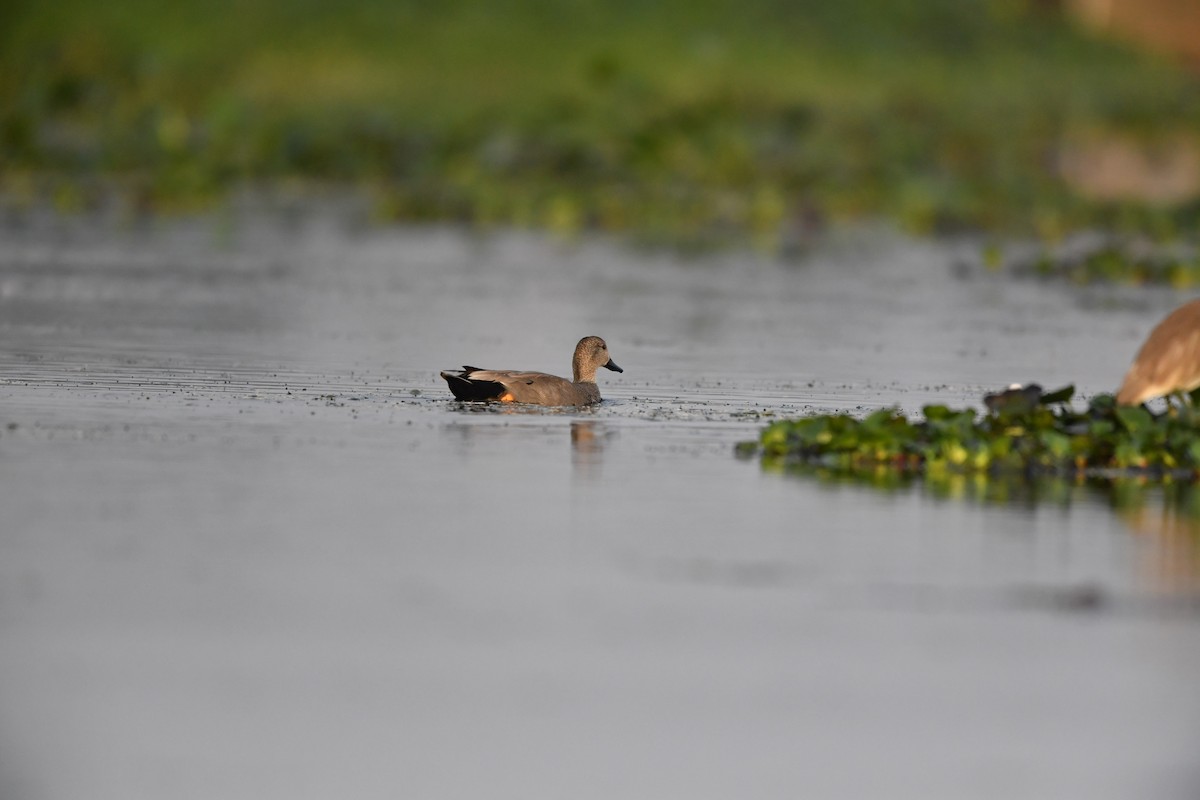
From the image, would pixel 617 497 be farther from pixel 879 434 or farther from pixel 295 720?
pixel 295 720

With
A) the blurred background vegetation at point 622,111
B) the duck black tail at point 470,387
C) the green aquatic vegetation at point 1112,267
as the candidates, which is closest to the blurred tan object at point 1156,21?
the blurred background vegetation at point 622,111

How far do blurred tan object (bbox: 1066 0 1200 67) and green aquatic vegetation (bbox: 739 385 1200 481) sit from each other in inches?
1759

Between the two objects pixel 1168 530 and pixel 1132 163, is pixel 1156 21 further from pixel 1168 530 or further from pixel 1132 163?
pixel 1168 530

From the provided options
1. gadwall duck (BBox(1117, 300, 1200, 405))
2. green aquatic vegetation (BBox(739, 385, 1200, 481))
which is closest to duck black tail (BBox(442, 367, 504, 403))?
green aquatic vegetation (BBox(739, 385, 1200, 481))

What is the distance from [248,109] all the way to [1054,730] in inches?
1536

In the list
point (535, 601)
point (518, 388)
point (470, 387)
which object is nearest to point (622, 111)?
point (518, 388)

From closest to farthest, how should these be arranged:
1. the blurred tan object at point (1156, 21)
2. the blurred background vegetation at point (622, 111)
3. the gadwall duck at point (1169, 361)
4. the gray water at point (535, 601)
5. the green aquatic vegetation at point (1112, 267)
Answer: the gray water at point (535, 601), the gadwall duck at point (1169, 361), the green aquatic vegetation at point (1112, 267), the blurred background vegetation at point (622, 111), the blurred tan object at point (1156, 21)

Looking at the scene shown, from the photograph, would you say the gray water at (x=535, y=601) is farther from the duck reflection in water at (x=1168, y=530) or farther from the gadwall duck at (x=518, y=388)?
the gadwall duck at (x=518, y=388)

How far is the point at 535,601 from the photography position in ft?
30.7

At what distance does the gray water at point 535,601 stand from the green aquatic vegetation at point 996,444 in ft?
1.34

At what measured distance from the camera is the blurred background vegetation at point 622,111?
124ft

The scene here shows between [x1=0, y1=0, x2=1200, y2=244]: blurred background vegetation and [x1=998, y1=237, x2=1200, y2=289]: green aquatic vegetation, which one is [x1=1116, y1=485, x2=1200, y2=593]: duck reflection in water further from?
[x1=0, y1=0, x2=1200, y2=244]: blurred background vegetation

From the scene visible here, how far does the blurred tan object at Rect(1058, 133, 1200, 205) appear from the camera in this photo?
46.3 metres

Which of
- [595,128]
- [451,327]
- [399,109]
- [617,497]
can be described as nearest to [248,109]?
[399,109]
